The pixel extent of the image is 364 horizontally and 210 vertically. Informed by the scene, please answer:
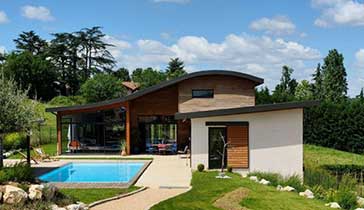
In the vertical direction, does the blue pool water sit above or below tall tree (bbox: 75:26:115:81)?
below

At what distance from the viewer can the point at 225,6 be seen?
21.3 m

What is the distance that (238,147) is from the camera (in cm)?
1936

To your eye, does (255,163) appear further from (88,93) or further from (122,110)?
(88,93)

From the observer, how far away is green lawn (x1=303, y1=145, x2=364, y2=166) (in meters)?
23.6

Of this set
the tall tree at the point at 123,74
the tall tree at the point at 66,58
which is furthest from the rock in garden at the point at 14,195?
the tall tree at the point at 123,74

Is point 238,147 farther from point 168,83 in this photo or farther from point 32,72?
point 32,72

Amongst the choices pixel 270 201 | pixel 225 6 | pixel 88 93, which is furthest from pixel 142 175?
pixel 88 93

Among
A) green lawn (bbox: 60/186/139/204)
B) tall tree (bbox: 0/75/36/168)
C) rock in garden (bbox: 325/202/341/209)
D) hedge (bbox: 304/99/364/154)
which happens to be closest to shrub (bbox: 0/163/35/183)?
green lawn (bbox: 60/186/139/204)

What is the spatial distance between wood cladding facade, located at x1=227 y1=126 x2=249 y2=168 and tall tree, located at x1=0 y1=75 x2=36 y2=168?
28.2 feet

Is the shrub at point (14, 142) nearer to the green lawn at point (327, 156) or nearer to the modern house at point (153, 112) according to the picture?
the modern house at point (153, 112)

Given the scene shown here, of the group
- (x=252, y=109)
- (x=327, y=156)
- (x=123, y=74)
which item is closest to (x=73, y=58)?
(x=123, y=74)

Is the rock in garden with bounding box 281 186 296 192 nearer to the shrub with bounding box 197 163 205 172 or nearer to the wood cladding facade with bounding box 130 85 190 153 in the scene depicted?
the shrub with bounding box 197 163 205 172

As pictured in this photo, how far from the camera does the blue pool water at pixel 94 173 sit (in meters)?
17.7

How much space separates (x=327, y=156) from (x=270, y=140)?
7617 millimetres
